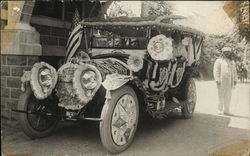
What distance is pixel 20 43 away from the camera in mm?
2258

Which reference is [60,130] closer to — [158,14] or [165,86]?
[165,86]

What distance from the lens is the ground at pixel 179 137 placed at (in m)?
1.86

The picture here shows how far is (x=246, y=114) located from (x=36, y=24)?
4.61 feet

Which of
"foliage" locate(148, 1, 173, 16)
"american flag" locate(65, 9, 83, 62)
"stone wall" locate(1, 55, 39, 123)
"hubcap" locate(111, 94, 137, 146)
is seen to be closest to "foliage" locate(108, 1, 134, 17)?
"foliage" locate(148, 1, 173, 16)

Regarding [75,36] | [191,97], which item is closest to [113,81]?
[191,97]

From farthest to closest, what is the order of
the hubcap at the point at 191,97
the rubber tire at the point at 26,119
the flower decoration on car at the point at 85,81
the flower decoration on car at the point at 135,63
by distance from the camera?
the flower decoration on car at the point at 135,63 → the rubber tire at the point at 26,119 → the hubcap at the point at 191,97 → the flower decoration on car at the point at 85,81

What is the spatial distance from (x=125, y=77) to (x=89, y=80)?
230 mm

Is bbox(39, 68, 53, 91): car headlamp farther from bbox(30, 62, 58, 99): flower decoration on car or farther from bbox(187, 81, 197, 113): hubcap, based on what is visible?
bbox(187, 81, 197, 113): hubcap

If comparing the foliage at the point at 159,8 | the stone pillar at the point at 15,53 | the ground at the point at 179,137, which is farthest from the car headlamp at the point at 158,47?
the stone pillar at the point at 15,53

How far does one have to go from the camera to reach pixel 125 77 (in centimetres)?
209

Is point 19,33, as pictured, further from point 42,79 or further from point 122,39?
point 122,39

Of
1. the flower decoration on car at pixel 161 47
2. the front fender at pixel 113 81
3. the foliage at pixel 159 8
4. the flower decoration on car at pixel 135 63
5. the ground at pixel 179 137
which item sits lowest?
the ground at pixel 179 137

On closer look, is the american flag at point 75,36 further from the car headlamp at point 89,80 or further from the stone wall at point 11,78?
the car headlamp at point 89,80

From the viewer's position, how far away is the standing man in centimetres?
180
